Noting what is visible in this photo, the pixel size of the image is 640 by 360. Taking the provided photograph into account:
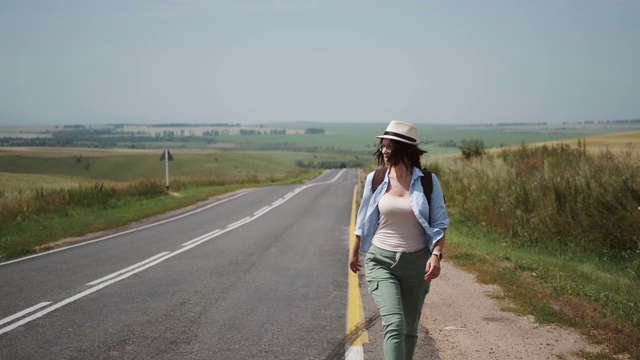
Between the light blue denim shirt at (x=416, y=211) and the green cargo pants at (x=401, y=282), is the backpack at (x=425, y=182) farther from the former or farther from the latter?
the green cargo pants at (x=401, y=282)

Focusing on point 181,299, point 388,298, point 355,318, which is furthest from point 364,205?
point 181,299

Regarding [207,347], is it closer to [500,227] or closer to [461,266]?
[461,266]

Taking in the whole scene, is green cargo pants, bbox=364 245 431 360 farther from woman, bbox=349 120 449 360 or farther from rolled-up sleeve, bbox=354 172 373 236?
rolled-up sleeve, bbox=354 172 373 236

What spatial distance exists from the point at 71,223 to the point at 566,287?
49.9ft

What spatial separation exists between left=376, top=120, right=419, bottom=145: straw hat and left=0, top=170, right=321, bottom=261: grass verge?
35.2 ft

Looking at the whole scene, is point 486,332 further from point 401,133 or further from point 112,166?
point 112,166

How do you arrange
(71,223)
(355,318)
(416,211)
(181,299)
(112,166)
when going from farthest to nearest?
(112,166), (71,223), (181,299), (355,318), (416,211)

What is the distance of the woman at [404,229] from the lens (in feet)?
14.7

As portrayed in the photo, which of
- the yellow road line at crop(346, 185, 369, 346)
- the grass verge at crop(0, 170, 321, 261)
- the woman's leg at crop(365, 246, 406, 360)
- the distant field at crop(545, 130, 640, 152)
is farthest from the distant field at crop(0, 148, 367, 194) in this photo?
the woman's leg at crop(365, 246, 406, 360)

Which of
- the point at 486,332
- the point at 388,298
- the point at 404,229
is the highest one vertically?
the point at 404,229

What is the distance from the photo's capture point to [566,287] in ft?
26.6

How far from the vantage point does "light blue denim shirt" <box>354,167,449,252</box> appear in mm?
4480

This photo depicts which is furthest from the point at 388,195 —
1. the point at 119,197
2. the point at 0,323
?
the point at 119,197

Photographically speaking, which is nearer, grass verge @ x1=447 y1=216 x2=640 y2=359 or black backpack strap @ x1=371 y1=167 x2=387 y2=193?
black backpack strap @ x1=371 y1=167 x2=387 y2=193
